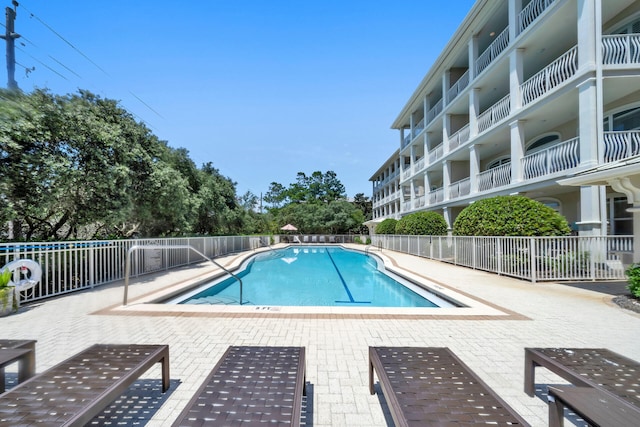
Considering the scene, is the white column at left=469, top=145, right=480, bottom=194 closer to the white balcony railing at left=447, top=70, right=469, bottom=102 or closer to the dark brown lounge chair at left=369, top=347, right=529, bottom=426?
the white balcony railing at left=447, top=70, right=469, bottom=102

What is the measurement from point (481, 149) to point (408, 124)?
11470 millimetres

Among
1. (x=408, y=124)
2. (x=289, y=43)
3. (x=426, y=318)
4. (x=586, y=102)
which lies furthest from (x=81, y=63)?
(x=408, y=124)

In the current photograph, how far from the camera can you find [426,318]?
4824 mm

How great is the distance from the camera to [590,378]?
212 cm

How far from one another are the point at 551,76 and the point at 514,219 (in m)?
6.16

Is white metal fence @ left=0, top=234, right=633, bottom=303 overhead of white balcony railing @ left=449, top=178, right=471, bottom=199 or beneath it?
beneath

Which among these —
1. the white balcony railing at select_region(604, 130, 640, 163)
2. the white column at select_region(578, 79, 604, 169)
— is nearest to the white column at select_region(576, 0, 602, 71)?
the white column at select_region(578, 79, 604, 169)

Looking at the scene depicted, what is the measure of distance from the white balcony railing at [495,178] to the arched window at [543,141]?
2.18 metres

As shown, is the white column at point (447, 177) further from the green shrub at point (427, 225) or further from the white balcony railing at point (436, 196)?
the green shrub at point (427, 225)

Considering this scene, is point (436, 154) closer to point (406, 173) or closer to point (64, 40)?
point (406, 173)

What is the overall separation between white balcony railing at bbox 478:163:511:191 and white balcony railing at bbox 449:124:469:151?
251 cm

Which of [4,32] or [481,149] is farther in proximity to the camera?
[481,149]

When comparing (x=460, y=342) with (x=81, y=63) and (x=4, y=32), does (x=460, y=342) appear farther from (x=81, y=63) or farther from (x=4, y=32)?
(x=4, y=32)

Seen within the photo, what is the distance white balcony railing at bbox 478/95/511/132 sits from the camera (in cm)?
1255
